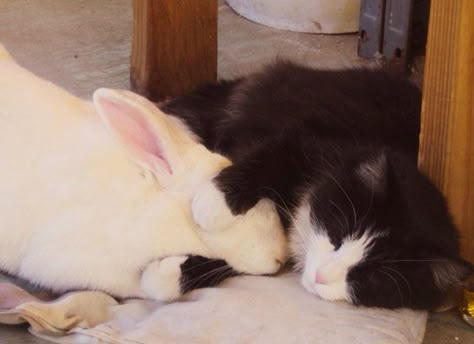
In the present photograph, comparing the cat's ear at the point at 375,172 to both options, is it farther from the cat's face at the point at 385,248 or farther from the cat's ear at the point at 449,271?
the cat's ear at the point at 449,271

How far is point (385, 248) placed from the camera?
1.23 metres

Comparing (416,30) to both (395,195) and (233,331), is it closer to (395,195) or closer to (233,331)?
(395,195)

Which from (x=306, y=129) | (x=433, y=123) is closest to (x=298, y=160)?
(x=306, y=129)

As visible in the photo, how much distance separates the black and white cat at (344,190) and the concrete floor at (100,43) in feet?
2.24

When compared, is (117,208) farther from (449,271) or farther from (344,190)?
(449,271)

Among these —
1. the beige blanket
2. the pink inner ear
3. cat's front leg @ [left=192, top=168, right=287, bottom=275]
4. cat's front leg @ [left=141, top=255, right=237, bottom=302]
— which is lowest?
the beige blanket

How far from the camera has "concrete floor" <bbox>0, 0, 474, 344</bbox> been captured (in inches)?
87.7

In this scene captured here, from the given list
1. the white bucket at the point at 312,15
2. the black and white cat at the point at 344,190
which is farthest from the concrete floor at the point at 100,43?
the black and white cat at the point at 344,190

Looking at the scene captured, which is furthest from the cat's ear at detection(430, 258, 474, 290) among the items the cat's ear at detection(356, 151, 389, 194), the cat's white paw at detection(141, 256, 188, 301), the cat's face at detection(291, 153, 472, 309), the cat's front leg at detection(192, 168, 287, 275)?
the cat's white paw at detection(141, 256, 188, 301)

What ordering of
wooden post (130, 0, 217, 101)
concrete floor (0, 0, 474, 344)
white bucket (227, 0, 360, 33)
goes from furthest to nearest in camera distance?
white bucket (227, 0, 360, 33) → concrete floor (0, 0, 474, 344) → wooden post (130, 0, 217, 101)

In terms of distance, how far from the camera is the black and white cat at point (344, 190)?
1.23m

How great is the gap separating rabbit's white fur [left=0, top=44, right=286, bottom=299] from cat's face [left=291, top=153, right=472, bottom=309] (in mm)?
110

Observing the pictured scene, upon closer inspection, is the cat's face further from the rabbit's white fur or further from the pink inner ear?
the pink inner ear

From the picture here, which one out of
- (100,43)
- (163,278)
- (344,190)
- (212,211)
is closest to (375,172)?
(344,190)
